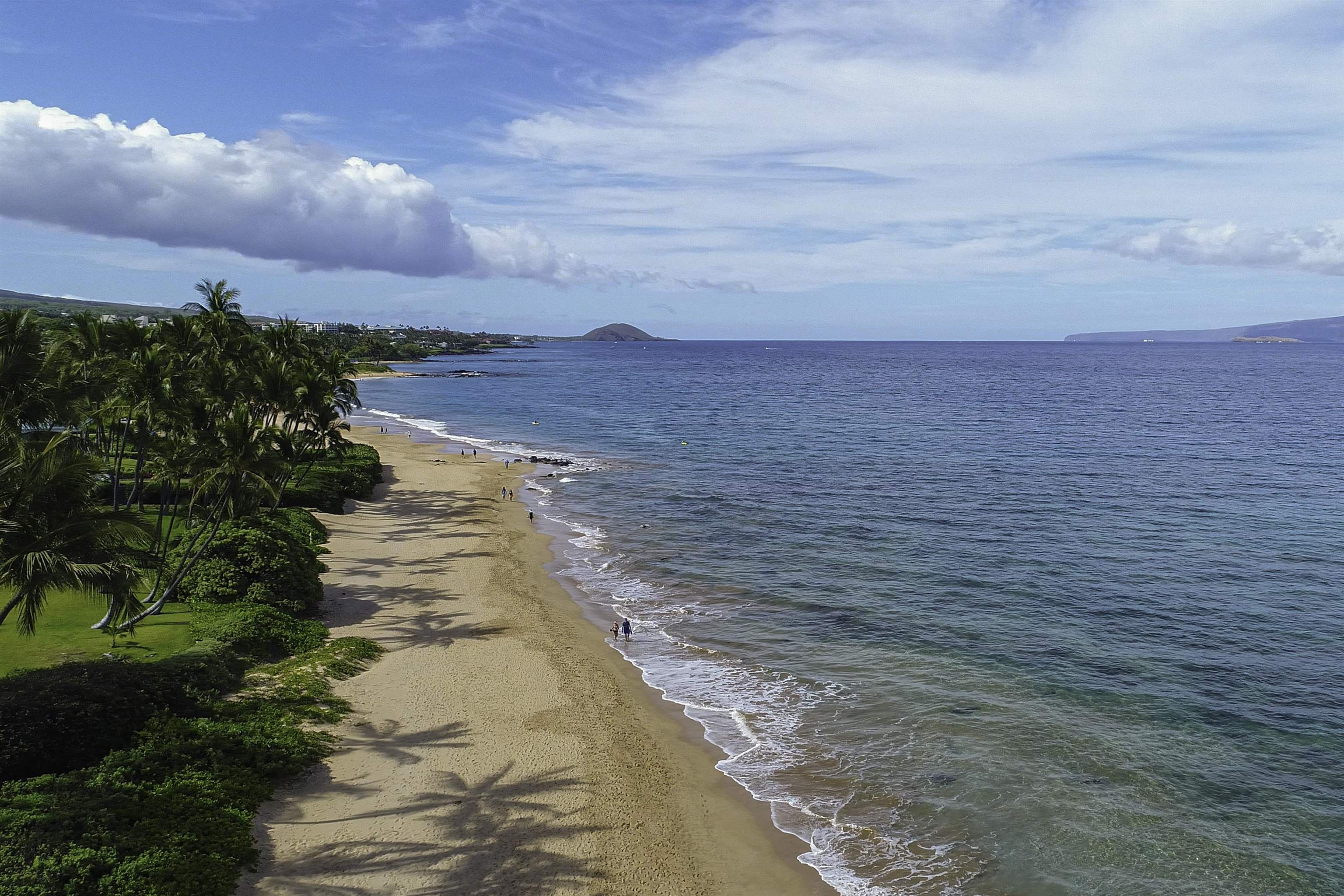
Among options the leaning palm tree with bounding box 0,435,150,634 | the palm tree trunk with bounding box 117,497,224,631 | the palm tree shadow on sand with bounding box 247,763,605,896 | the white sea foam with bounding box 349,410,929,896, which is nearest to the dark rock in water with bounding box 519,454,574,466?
the white sea foam with bounding box 349,410,929,896

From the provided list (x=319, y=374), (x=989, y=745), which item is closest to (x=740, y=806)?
(x=989, y=745)

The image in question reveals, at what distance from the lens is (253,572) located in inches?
1061

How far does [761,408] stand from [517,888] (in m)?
98.4

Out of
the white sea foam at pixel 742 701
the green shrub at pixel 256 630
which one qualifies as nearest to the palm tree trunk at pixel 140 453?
the green shrub at pixel 256 630

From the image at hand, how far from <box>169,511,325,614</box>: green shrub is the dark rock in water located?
37.6 meters

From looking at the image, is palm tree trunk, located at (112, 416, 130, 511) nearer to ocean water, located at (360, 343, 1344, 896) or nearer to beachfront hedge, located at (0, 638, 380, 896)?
beachfront hedge, located at (0, 638, 380, 896)

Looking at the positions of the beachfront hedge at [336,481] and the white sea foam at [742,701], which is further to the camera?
the beachfront hedge at [336,481]

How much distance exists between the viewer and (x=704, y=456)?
68.4 metres

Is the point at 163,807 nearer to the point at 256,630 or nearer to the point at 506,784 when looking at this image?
the point at 506,784

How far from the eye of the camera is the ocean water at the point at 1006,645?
1733 centimetres

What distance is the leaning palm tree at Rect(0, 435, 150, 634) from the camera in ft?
40.9

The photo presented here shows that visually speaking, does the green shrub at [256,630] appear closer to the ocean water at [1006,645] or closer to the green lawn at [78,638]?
the green lawn at [78,638]

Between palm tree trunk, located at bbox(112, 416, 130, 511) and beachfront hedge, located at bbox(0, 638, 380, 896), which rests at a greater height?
palm tree trunk, located at bbox(112, 416, 130, 511)

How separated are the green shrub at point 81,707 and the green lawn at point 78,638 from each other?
241cm
